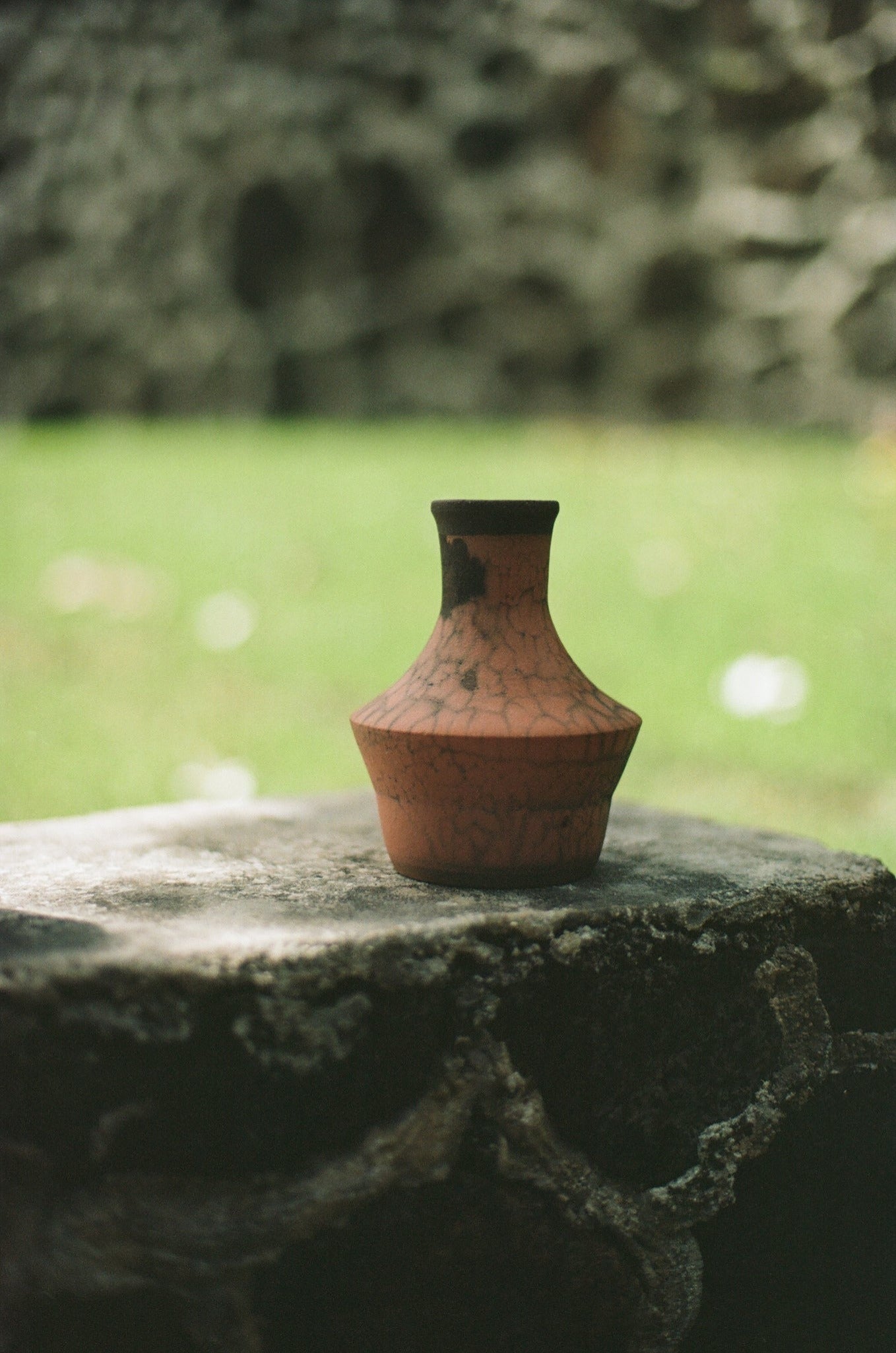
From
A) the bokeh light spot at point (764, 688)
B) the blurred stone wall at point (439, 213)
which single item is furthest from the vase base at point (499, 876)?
the blurred stone wall at point (439, 213)

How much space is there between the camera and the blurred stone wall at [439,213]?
14.2 feet

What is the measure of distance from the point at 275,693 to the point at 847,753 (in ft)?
4.15

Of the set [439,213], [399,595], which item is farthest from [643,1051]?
[439,213]

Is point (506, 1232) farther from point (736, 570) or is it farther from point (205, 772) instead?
point (736, 570)

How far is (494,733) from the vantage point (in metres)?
1.09

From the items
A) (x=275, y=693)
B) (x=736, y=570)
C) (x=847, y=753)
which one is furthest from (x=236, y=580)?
(x=847, y=753)

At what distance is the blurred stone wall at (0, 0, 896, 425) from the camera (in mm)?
4324

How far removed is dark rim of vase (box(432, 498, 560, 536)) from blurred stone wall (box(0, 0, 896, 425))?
3514mm

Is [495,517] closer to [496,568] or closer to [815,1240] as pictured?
[496,568]

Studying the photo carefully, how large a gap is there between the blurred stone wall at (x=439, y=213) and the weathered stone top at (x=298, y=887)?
3411 millimetres

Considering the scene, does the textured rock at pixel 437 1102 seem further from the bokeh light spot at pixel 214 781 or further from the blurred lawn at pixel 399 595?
the bokeh light spot at pixel 214 781

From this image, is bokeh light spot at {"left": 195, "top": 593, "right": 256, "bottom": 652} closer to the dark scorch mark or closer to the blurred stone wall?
the blurred stone wall

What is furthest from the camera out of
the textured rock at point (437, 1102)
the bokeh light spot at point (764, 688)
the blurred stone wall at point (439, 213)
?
the blurred stone wall at point (439, 213)

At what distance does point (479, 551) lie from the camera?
1188mm
